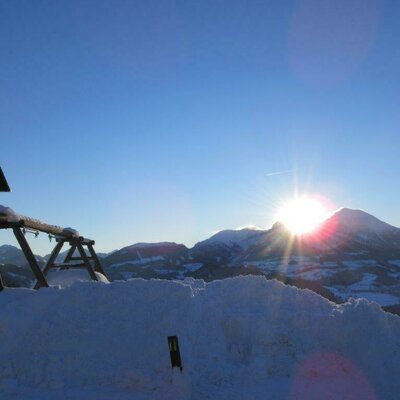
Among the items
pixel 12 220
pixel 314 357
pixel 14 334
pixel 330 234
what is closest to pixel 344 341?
pixel 314 357

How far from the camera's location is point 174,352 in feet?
32.5

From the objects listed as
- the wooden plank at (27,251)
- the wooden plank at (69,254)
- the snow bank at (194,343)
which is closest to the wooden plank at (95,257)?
the wooden plank at (69,254)

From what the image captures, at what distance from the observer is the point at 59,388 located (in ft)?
31.6

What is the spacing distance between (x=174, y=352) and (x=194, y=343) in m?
1.11

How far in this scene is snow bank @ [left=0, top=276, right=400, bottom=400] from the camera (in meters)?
9.80

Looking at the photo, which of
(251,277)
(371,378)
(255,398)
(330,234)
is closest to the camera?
(255,398)

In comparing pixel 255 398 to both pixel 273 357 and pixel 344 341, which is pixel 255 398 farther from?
pixel 344 341

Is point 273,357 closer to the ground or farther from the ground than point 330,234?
closer to the ground

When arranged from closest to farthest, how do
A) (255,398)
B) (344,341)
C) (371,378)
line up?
(255,398) → (371,378) → (344,341)

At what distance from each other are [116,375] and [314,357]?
5.12m

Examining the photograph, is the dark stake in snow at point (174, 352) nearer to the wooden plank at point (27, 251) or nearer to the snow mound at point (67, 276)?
the wooden plank at point (27, 251)

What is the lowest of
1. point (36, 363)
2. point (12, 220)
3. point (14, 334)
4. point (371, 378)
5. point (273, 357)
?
point (371, 378)

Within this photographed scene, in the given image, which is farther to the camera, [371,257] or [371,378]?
[371,257]

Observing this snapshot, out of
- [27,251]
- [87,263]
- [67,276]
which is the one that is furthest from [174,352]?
[87,263]
